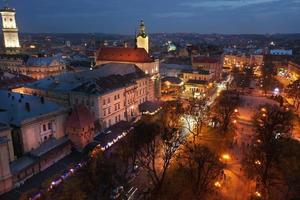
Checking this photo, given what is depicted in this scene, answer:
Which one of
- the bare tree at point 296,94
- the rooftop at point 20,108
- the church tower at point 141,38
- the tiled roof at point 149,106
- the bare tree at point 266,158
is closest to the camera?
the bare tree at point 266,158

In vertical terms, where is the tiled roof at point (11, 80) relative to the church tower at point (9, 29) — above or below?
below

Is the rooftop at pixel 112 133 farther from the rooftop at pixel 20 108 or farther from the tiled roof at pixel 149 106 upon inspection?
the tiled roof at pixel 149 106

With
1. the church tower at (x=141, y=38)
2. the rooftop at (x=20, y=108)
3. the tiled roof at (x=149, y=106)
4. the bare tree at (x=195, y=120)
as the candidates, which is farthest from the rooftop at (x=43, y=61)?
the bare tree at (x=195, y=120)

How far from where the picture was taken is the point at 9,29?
112000 millimetres

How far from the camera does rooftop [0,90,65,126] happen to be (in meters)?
36.0

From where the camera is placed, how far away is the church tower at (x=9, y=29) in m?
110

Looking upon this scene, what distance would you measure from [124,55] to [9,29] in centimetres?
6573

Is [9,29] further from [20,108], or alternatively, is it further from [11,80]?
[20,108]

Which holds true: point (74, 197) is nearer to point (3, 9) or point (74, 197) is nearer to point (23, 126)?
point (23, 126)

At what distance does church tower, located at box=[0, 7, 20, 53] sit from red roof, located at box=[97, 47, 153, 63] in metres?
55.6

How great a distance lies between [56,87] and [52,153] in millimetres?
20152

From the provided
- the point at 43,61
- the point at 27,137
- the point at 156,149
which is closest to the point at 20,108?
the point at 27,137

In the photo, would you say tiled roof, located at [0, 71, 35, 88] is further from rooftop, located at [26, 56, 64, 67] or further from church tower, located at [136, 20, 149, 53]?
church tower, located at [136, 20, 149, 53]

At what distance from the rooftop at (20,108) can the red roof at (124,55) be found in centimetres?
3775
